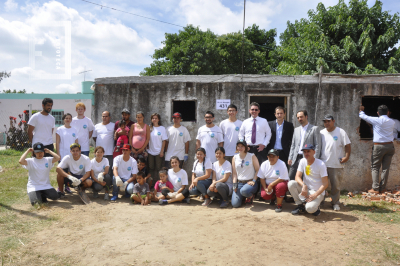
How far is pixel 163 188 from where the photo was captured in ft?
17.5

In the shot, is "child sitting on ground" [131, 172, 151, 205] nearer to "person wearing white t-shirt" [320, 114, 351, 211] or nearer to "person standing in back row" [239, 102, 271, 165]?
"person standing in back row" [239, 102, 271, 165]

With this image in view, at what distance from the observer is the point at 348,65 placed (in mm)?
10703

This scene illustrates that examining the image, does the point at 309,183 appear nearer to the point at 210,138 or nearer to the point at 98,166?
the point at 210,138

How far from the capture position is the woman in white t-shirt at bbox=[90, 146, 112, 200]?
5473mm

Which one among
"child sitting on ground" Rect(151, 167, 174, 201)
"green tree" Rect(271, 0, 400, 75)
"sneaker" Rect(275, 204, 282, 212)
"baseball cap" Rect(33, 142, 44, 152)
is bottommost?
"sneaker" Rect(275, 204, 282, 212)

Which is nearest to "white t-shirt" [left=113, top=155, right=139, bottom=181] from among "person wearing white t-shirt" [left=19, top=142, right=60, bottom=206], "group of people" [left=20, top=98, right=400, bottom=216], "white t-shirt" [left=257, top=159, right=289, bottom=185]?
"group of people" [left=20, top=98, right=400, bottom=216]

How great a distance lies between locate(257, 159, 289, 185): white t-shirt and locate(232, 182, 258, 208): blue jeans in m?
0.23

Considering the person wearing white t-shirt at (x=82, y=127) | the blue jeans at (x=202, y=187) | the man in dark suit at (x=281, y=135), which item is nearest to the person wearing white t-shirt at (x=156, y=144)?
the blue jeans at (x=202, y=187)

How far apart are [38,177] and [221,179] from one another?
10.7ft

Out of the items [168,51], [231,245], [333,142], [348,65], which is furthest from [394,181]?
[168,51]

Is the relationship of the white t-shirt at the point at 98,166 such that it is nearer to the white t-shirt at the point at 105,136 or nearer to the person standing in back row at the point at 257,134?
the white t-shirt at the point at 105,136

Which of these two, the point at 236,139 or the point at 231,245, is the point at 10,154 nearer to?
the point at 236,139

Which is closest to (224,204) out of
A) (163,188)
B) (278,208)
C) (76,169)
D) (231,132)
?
(278,208)

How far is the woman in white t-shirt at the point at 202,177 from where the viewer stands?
5.25 metres
